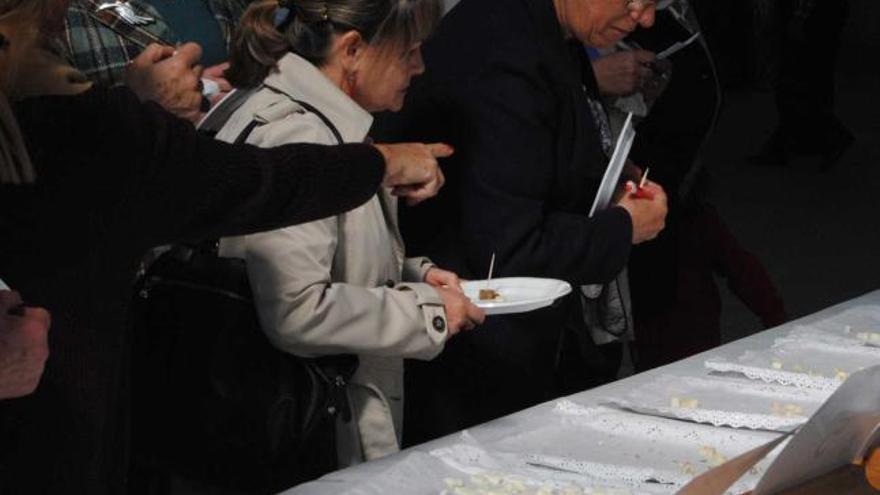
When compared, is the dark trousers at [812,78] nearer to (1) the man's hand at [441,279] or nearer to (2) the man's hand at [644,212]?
(2) the man's hand at [644,212]

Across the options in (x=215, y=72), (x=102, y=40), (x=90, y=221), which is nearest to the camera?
(x=90, y=221)

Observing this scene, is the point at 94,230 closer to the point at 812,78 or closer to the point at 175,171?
the point at 175,171

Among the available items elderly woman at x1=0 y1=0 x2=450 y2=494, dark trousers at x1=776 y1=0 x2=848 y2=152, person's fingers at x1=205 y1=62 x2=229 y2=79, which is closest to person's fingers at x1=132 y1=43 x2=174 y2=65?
person's fingers at x1=205 y1=62 x2=229 y2=79

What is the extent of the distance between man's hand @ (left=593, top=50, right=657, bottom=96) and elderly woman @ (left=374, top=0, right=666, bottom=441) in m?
0.32

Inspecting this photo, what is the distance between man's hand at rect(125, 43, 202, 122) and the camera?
2.59 metres

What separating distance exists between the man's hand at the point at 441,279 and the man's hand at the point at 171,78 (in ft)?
1.51

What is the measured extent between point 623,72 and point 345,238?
1071mm

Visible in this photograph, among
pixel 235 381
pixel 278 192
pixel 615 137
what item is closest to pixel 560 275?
pixel 615 137

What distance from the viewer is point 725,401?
238 centimetres

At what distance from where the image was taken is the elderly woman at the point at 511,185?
2.81 meters

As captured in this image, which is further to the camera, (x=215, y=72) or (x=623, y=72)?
(x=623, y=72)

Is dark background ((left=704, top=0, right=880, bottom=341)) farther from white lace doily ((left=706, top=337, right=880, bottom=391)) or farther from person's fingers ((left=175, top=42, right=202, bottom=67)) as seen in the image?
person's fingers ((left=175, top=42, right=202, bottom=67))

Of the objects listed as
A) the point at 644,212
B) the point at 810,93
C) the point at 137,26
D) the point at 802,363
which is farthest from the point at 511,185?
the point at 810,93

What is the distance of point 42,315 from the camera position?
5.49 ft
